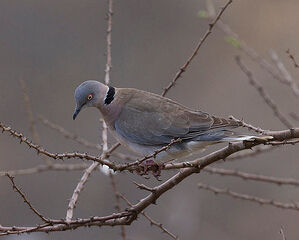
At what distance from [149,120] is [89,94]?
1.50 feet

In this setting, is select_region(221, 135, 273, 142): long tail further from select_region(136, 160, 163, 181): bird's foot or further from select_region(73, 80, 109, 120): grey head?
select_region(73, 80, 109, 120): grey head

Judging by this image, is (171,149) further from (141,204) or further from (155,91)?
(155,91)

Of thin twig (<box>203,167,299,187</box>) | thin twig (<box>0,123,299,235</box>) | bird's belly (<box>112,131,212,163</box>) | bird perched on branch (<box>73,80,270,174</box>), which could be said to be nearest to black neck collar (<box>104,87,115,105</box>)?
bird perched on branch (<box>73,80,270,174</box>)

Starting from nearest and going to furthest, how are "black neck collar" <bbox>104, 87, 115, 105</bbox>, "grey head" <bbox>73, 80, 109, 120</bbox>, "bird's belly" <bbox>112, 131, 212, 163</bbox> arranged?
1. "bird's belly" <bbox>112, 131, 212, 163</bbox>
2. "grey head" <bbox>73, 80, 109, 120</bbox>
3. "black neck collar" <bbox>104, 87, 115, 105</bbox>

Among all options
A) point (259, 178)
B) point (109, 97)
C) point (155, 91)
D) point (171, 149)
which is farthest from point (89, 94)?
point (155, 91)

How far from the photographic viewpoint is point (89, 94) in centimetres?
403

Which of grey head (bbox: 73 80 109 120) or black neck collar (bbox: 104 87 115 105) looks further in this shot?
black neck collar (bbox: 104 87 115 105)

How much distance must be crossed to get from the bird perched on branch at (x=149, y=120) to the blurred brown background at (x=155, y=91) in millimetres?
3303

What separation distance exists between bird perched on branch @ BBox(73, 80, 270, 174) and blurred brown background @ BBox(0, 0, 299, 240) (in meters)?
3.30

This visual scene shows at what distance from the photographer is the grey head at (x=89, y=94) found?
3982 millimetres

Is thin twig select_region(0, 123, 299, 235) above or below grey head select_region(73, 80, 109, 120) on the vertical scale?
below

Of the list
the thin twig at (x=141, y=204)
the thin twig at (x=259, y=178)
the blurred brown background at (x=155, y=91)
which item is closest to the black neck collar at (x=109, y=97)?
the thin twig at (x=259, y=178)

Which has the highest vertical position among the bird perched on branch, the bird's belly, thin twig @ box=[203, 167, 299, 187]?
the bird perched on branch

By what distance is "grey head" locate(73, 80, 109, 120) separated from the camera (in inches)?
157
